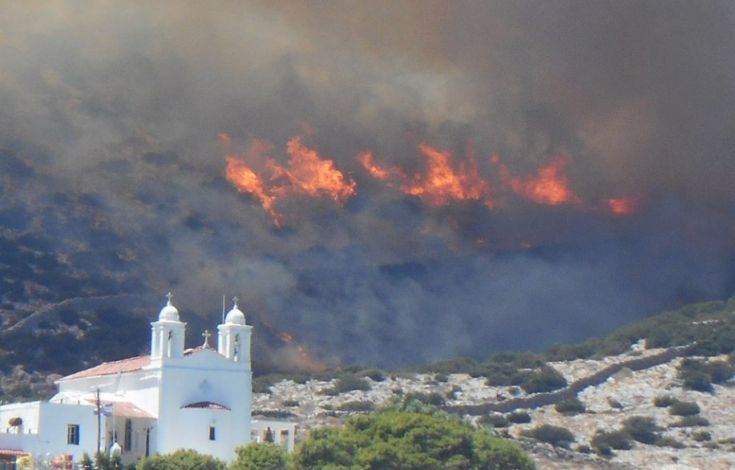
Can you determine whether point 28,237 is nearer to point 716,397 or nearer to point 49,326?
point 49,326

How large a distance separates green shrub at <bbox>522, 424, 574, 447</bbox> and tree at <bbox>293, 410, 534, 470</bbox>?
24473 millimetres

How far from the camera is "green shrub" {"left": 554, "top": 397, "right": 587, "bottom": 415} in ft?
381

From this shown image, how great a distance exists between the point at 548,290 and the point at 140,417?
218 ft

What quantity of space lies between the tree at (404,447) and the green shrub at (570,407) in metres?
34.1

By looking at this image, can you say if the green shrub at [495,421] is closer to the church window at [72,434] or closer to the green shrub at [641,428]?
the green shrub at [641,428]

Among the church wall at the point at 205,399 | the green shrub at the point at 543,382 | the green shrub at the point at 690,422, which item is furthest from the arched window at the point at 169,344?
the green shrub at the point at 543,382

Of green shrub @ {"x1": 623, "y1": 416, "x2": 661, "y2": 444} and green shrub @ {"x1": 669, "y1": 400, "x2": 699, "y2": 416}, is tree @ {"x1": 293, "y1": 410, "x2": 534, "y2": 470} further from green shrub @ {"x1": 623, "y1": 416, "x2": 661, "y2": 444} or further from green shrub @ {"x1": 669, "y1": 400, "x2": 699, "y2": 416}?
green shrub @ {"x1": 669, "y1": 400, "x2": 699, "y2": 416}

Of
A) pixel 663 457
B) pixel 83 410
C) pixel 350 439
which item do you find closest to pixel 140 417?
pixel 83 410

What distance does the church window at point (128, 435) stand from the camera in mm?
80475

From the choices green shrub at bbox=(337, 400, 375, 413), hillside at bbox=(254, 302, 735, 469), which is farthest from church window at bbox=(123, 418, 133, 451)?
green shrub at bbox=(337, 400, 375, 413)

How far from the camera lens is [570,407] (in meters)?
116

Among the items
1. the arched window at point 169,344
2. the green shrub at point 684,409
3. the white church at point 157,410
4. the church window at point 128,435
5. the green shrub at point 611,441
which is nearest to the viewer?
the white church at point 157,410

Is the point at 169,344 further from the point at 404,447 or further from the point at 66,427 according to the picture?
the point at 404,447

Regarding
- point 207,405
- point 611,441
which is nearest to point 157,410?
point 207,405
